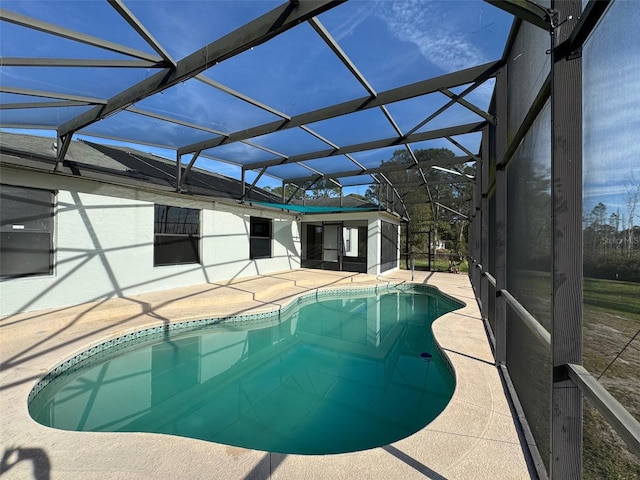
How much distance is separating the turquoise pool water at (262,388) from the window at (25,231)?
2769mm

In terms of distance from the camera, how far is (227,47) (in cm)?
305

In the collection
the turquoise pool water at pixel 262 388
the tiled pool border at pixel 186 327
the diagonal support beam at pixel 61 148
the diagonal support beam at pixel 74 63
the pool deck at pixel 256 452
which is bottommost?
the turquoise pool water at pixel 262 388

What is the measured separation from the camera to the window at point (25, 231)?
17.8 feet

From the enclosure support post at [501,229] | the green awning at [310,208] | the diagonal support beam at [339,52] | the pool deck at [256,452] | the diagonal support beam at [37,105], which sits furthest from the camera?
the green awning at [310,208]

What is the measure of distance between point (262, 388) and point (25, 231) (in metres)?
5.71

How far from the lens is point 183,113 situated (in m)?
4.98

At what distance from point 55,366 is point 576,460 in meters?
5.34

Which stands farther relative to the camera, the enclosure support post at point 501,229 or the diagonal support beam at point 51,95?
the diagonal support beam at point 51,95

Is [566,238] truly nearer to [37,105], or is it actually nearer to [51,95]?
[51,95]

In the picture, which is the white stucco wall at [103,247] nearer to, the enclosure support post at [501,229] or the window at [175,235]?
the window at [175,235]

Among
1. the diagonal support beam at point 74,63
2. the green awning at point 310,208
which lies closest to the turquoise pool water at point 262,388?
the diagonal support beam at point 74,63

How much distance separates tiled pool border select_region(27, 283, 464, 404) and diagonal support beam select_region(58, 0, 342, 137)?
3.69 meters

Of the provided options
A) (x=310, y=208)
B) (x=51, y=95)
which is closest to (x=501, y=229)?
(x=51, y=95)

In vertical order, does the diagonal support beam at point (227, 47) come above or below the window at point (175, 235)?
above
